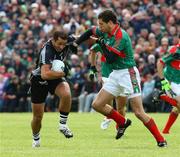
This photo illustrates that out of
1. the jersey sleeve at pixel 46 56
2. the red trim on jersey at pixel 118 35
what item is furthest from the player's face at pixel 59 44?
the red trim on jersey at pixel 118 35

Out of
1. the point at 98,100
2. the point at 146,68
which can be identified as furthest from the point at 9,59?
the point at 98,100

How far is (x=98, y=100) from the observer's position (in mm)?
13273

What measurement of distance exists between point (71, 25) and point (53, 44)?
17.4 m

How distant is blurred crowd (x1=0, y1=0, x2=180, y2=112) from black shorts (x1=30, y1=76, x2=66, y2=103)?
13.7 metres

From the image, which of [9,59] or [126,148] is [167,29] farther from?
[126,148]

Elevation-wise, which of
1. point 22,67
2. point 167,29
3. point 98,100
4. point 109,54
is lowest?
point 22,67

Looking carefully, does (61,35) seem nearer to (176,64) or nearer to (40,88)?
(40,88)

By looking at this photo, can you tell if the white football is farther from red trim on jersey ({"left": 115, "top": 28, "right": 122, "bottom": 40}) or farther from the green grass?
the green grass

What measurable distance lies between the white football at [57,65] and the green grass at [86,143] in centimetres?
133

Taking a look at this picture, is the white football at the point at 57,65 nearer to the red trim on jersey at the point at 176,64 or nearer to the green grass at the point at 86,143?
the green grass at the point at 86,143

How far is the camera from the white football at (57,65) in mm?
13023

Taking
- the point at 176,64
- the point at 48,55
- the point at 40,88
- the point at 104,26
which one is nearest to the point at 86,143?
the point at 40,88

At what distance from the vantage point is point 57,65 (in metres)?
13.1

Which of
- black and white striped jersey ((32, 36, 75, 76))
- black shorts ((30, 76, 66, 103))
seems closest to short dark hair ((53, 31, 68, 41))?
black and white striped jersey ((32, 36, 75, 76))
